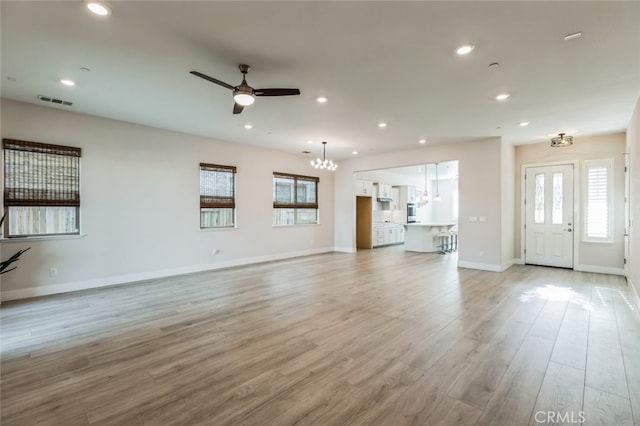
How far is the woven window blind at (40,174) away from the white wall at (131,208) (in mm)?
127

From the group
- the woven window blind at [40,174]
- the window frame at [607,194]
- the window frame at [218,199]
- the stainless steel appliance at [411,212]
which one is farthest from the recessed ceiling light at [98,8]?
the stainless steel appliance at [411,212]

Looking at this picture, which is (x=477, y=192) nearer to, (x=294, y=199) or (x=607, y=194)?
(x=607, y=194)

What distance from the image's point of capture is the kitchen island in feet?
32.5

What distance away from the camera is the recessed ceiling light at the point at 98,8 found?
2.42 metres

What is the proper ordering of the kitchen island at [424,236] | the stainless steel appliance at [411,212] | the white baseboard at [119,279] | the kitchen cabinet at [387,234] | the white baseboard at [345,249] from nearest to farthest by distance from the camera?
the white baseboard at [119,279], the white baseboard at [345,249], the kitchen island at [424,236], the kitchen cabinet at [387,234], the stainless steel appliance at [411,212]

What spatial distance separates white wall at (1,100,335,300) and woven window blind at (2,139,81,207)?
5.0 inches

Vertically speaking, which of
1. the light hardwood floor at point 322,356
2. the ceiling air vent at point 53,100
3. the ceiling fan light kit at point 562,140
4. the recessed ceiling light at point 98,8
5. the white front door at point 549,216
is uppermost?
the ceiling air vent at point 53,100

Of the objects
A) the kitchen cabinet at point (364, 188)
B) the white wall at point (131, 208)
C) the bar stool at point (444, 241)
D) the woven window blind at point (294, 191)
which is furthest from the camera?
the kitchen cabinet at point (364, 188)

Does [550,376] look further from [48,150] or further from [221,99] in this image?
[48,150]

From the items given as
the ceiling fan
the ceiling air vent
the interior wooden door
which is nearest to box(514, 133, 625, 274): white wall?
the interior wooden door

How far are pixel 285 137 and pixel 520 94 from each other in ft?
14.7

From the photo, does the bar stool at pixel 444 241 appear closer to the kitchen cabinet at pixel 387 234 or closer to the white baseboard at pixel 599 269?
the kitchen cabinet at pixel 387 234

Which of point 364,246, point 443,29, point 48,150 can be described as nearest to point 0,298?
point 48,150

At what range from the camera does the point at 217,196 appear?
710 cm
